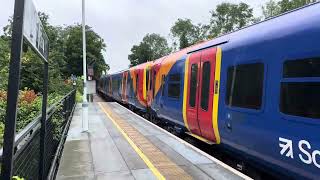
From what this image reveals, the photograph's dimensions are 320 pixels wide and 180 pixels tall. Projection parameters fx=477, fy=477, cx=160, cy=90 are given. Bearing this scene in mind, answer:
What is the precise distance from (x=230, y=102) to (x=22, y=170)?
5.30m

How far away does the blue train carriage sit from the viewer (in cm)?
602

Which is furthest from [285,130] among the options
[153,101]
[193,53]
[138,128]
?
[153,101]

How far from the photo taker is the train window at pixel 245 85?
7.55 meters

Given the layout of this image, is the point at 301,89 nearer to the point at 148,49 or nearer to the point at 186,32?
the point at 186,32

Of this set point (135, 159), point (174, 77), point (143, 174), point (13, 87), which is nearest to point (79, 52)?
point (174, 77)

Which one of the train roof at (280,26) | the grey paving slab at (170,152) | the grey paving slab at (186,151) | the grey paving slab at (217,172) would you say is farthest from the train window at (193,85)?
the grey paving slab at (217,172)

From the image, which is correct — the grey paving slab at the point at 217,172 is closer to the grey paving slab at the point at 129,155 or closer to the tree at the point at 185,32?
the grey paving slab at the point at 129,155

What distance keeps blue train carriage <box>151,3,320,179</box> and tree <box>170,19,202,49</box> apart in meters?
79.9

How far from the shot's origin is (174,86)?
14.2m

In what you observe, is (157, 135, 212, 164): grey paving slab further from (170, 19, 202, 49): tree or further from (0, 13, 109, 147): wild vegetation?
(170, 19, 202, 49): tree

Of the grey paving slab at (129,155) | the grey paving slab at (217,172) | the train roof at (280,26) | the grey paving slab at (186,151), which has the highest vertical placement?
the train roof at (280,26)

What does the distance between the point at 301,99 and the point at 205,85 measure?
4.43 meters

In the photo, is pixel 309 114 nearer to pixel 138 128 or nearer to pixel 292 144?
pixel 292 144

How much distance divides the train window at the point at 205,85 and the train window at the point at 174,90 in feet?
9.24
